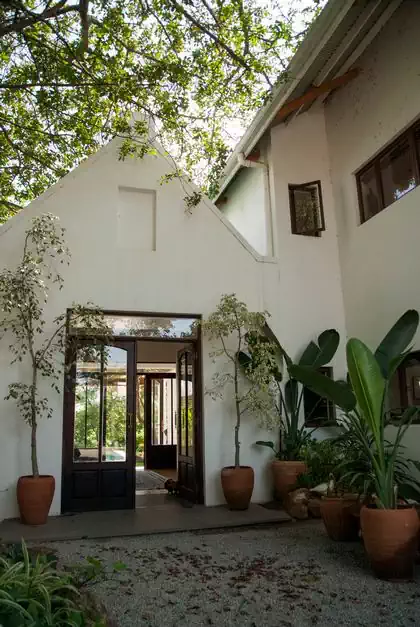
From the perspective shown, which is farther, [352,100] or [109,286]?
[352,100]

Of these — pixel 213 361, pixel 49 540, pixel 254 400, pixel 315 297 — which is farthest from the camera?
pixel 315 297

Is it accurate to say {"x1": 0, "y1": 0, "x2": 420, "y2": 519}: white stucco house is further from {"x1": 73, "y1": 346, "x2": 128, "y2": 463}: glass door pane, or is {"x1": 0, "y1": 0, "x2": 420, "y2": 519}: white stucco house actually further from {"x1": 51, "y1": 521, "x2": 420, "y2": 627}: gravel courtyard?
{"x1": 51, "y1": 521, "x2": 420, "y2": 627}: gravel courtyard

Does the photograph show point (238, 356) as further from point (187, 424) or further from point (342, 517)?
point (342, 517)

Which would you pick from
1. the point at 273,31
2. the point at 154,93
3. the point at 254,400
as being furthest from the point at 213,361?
the point at 273,31

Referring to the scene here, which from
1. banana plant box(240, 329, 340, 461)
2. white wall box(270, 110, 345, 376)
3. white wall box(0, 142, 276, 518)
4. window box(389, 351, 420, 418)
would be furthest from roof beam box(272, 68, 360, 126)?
window box(389, 351, 420, 418)

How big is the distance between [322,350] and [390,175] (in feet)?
8.72

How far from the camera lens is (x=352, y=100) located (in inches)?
310

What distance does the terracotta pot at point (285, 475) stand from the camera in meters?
6.43

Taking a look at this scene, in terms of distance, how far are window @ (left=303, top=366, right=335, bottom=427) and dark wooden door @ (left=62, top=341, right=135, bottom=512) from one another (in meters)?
2.55

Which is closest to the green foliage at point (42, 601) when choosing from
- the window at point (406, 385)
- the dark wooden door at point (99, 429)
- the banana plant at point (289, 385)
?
the dark wooden door at point (99, 429)

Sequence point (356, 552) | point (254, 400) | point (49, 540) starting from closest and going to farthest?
point (356, 552), point (49, 540), point (254, 400)

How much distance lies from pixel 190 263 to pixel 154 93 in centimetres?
230

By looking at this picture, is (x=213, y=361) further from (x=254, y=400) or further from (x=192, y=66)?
(x=192, y=66)

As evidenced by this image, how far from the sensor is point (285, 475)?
21.3ft
